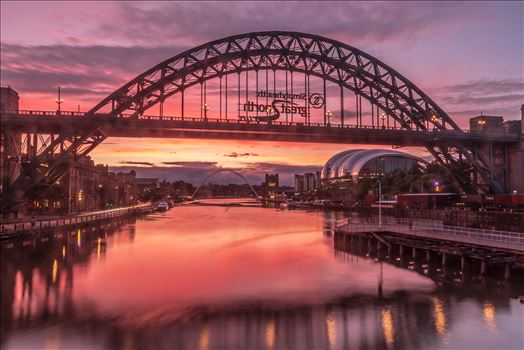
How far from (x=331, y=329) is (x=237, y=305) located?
570 cm

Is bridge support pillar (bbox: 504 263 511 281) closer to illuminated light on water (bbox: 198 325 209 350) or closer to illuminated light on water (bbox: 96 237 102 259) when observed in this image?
illuminated light on water (bbox: 198 325 209 350)

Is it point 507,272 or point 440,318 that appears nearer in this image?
point 440,318

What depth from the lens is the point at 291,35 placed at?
68.1 metres

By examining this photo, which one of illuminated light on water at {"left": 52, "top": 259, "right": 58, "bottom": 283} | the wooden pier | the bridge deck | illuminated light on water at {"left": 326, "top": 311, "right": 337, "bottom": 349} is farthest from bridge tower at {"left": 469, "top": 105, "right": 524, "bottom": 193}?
illuminated light on water at {"left": 52, "top": 259, "right": 58, "bottom": 283}

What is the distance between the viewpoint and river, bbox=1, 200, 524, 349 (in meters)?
18.5

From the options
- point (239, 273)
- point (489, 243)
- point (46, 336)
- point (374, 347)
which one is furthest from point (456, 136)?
point (46, 336)

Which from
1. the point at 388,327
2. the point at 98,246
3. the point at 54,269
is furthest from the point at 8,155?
the point at 388,327

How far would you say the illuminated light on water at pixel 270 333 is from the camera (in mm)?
18112

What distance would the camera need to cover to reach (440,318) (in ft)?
70.4

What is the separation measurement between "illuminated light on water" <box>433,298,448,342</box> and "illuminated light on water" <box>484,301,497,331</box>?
5.75 ft

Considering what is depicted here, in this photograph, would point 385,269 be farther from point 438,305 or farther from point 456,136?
point 456,136

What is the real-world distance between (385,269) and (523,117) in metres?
55.8

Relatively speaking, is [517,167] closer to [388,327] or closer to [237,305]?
[388,327]

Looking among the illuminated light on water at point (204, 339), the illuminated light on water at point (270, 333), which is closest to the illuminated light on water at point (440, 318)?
the illuminated light on water at point (270, 333)
